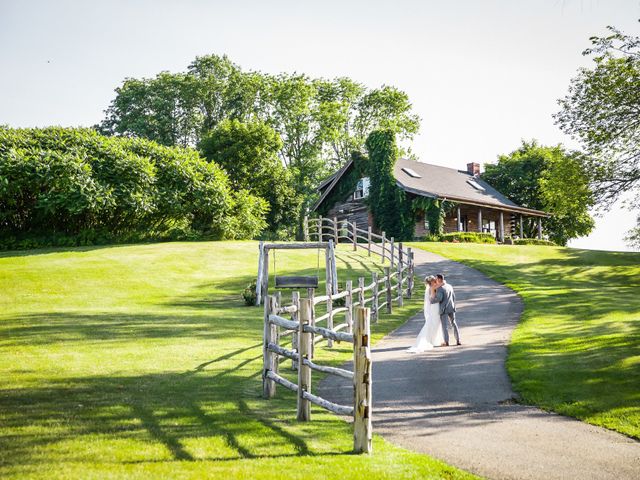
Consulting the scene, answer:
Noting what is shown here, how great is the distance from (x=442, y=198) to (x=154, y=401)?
38.5 m

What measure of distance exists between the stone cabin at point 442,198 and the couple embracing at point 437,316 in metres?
30.7

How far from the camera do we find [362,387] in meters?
6.94

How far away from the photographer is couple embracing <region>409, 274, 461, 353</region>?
14.1 m

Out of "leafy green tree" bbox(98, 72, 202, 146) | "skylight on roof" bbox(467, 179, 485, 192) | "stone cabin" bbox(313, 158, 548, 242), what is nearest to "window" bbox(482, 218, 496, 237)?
"stone cabin" bbox(313, 158, 548, 242)

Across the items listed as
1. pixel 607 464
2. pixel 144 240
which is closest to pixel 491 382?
pixel 607 464

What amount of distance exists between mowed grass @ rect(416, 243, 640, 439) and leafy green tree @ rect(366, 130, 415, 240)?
15.1m

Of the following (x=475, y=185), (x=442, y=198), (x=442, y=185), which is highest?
(x=475, y=185)

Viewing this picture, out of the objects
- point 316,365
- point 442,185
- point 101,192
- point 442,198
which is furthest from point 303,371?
point 442,185

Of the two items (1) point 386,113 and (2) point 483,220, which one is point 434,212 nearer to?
(2) point 483,220

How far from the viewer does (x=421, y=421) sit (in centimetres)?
830

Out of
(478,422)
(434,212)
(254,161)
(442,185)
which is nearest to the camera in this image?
Answer: (478,422)

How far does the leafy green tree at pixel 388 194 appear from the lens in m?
46.8

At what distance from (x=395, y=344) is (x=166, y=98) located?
2182 inches

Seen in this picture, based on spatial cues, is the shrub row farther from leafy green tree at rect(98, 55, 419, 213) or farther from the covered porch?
leafy green tree at rect(98, 55, 419, 213)
